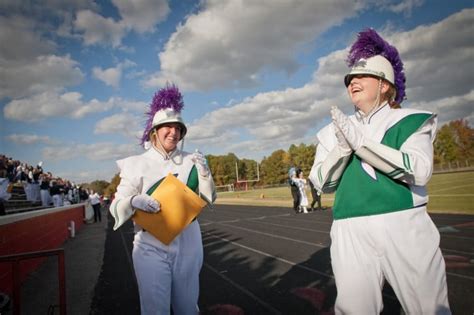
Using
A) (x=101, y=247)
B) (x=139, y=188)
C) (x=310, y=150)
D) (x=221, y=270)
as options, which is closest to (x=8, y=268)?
(x=221, y=270)

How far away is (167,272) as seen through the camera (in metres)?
2.54

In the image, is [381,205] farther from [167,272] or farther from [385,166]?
[167,272]

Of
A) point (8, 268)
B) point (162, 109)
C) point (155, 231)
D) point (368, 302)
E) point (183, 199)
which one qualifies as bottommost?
point (8, 268)

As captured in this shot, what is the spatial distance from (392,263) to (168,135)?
1.90 metres

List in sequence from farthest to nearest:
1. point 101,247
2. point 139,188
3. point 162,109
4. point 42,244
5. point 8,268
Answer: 1. point 101,247
2. point 42,244
3. point 8,268
4. point 162,109
5. point 139,188

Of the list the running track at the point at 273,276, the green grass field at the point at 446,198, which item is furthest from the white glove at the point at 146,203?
the green grass field at the point at 446,198

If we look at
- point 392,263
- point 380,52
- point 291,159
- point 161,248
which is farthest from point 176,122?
point 291,159

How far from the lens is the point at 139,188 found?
2.78m

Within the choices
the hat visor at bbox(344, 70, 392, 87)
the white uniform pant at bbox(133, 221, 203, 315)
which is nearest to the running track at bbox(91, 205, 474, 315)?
the white uniform pant at bbox(133, 221, 203, 315)

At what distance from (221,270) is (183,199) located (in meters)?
4.04

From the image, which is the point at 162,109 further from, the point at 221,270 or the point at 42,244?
the point at 42,244

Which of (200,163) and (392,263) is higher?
(200,163)

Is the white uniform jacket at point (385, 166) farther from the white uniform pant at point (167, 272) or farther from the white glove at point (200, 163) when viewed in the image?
the white uniform pant at point (167, 272)

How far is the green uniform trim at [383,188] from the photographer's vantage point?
6.26 feet
